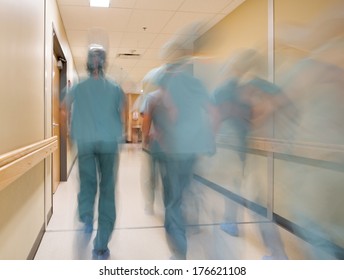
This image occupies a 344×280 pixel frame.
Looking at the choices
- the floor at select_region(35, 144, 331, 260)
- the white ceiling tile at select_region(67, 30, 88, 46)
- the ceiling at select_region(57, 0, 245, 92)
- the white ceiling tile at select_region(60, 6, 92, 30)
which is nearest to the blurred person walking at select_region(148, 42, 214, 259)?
the floor at select_region(35, 144, 331, 260)

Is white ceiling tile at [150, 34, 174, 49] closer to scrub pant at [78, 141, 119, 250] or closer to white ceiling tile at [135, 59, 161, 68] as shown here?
white ceiling tile at [135, 59, 161, 68]

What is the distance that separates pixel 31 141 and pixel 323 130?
1.89 meters

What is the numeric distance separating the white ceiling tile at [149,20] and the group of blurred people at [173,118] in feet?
6.84

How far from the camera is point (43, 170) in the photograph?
2.65 m

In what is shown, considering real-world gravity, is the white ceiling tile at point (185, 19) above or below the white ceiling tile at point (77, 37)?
below

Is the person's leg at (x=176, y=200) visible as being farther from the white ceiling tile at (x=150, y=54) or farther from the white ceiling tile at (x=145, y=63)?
the white ceiling tile at (x=145, y=63)

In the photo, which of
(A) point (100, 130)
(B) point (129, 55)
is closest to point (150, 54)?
(B) point (129, 55)

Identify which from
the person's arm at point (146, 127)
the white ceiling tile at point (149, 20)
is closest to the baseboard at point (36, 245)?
the person's arm at point (146, 127)

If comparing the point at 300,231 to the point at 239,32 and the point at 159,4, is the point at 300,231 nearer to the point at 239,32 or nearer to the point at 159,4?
the point at 239,32

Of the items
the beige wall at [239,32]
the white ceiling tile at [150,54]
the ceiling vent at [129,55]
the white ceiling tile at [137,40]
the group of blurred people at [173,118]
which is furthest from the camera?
the ceiling vent at [129,55]

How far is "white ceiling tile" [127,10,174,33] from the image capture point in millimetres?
4004

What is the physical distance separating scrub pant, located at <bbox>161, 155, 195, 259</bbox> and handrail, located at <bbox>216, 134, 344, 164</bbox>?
617 mm

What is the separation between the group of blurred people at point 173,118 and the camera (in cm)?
185
